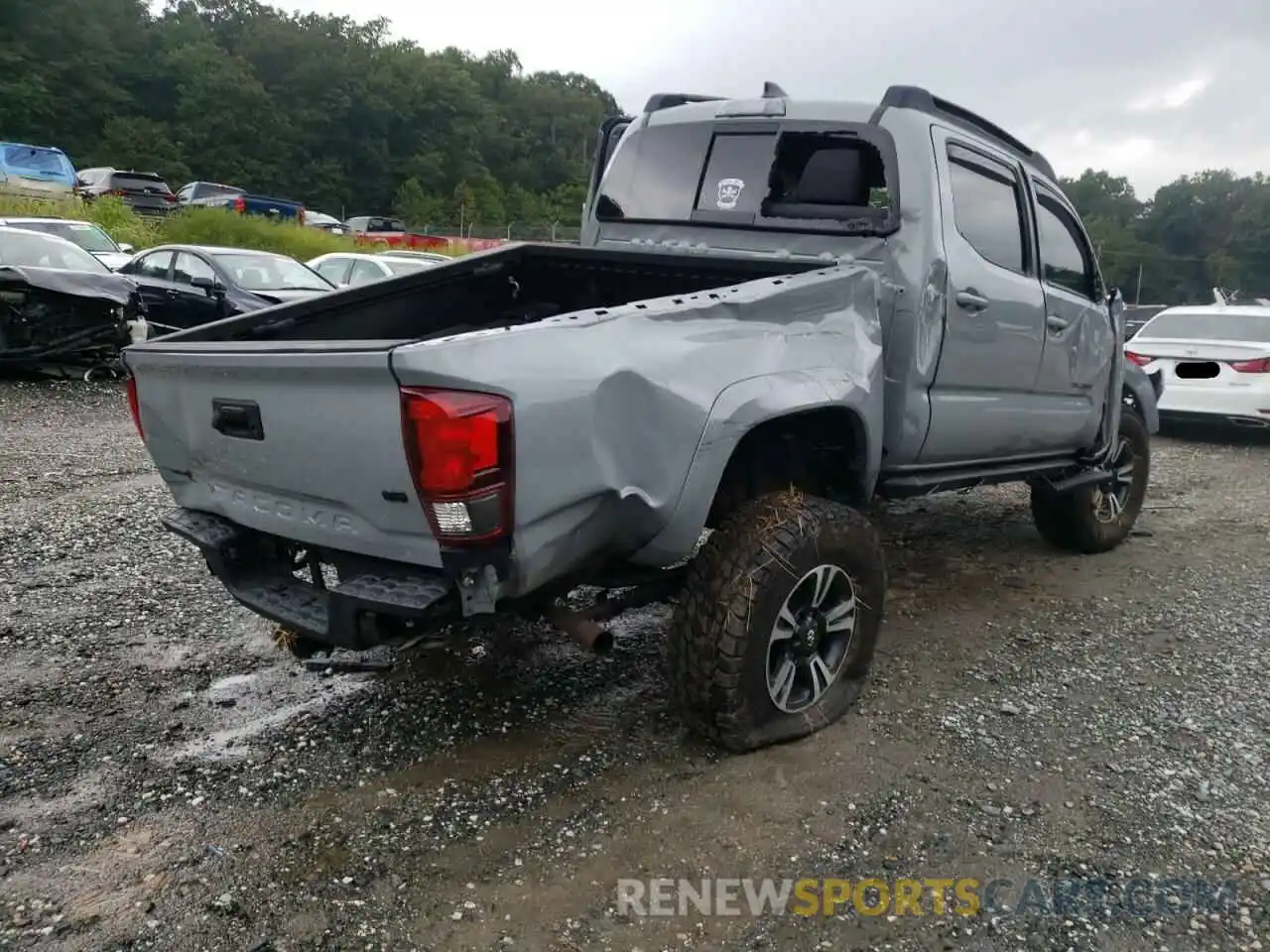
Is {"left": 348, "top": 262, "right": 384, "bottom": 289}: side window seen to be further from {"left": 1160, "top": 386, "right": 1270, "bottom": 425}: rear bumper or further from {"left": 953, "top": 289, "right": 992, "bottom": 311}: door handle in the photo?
{"left": 953, "top": 289, "right": 992, "bottom": 311}: door handle

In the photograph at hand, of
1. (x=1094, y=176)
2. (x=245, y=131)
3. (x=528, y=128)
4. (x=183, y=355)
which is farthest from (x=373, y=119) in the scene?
(x=183, y=355)

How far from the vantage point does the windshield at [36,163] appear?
25766mm

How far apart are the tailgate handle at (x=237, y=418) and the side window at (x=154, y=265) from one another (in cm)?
1018

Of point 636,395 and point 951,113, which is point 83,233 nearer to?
point 951,113

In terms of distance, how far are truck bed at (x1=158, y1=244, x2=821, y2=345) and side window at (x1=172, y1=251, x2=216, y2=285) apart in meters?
8.27

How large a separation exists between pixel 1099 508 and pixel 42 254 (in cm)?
1023

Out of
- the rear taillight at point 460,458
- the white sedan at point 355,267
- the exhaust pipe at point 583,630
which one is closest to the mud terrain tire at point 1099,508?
the exhaust pipe at point 583,630

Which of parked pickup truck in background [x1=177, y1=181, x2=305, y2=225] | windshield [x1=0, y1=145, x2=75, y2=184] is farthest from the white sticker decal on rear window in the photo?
parked pickup truck in background [x1=177, y1=181, x2=305, y2=225]

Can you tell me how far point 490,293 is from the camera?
160 inches

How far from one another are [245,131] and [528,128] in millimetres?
29775

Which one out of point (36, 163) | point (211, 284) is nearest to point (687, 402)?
point (211, 284)

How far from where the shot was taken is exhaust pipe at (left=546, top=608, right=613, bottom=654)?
2678 millimetres

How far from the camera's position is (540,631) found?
4.13 metres

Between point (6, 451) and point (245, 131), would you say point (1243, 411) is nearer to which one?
point (6, 451)
